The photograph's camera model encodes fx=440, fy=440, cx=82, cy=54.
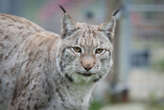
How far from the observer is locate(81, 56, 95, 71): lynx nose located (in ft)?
14.7

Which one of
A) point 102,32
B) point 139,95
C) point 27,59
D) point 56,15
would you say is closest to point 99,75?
point 102,32

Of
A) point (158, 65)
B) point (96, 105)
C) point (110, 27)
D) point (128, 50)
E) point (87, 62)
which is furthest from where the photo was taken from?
point (158, 65)

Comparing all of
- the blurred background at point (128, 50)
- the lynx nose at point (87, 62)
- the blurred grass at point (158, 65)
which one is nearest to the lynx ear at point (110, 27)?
the lynx nose at point (87, 62)

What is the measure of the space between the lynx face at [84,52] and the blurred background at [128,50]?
347 centimetres

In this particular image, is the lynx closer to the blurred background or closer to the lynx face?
the lynx face

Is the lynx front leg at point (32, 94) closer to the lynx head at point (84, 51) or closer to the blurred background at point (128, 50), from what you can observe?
the lynx head at point (84, 51)

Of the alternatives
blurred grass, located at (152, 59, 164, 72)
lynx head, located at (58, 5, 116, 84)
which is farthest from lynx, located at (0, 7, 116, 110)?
blurred grass, located at (152, 59, 164, 72)

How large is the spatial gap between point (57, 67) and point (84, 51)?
0.37 m

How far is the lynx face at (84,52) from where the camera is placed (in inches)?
179

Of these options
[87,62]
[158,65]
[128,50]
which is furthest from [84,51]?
[158,65]

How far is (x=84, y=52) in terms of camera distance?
4.58 metres

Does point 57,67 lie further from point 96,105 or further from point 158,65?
point 158,65

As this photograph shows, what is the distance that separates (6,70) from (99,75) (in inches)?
43.7

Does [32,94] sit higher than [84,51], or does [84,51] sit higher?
[84,51]
